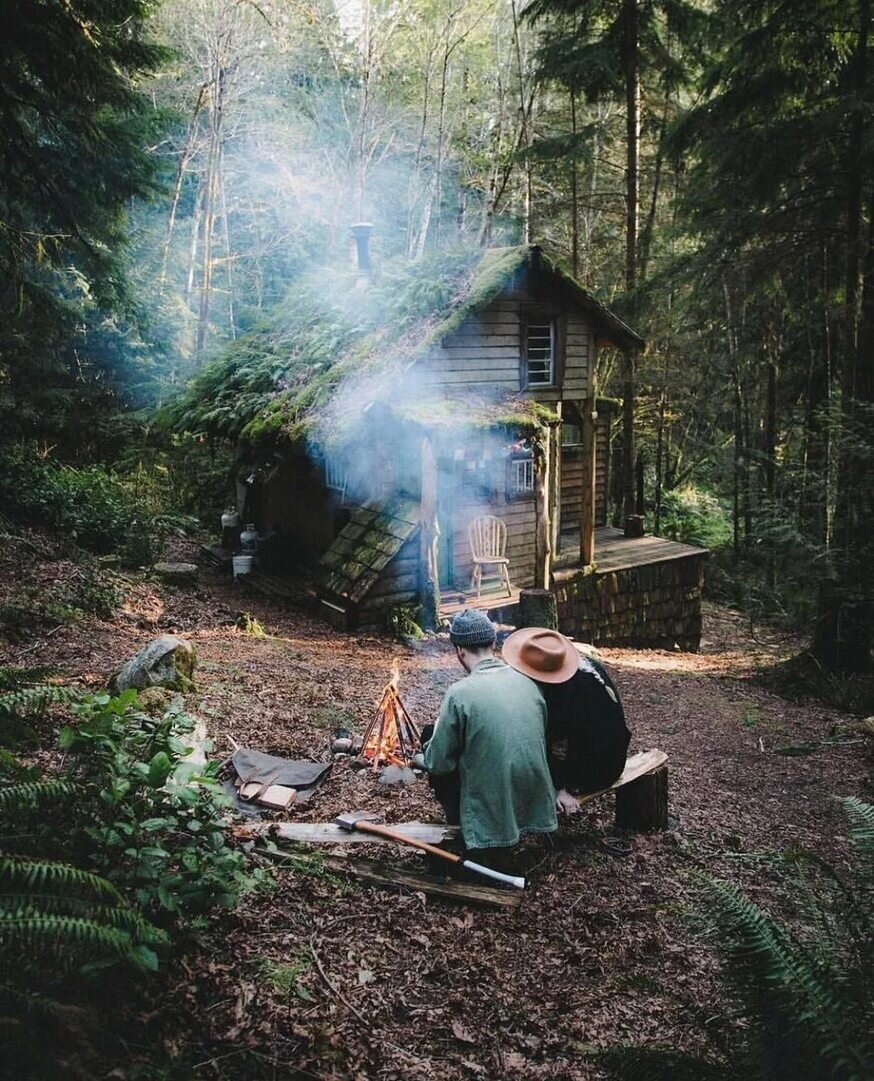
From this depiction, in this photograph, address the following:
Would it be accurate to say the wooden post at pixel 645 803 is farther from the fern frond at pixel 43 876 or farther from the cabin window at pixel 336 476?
the cabin window at pixel 336 476

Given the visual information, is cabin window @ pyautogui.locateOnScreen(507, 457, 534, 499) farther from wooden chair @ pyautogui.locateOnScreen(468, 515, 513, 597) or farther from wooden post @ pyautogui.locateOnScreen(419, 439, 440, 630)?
wooden post @ pyautogui.locateOnScreen(419, 439, 440, 630)

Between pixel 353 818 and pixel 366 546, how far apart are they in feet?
27.6

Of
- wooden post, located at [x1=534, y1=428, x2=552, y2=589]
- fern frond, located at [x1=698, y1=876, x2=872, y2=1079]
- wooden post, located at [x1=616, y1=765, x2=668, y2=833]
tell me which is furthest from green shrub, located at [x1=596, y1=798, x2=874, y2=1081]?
wooden post, located at [x1=534, y1=428, x2=552, y2=589]

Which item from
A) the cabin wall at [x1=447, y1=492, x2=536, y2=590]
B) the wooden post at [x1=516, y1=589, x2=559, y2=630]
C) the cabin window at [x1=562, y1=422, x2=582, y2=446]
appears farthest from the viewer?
the cabin window at [x1=562, y1=422, x2=582, y2=446]

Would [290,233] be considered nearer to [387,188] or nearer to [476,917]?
[387,188]

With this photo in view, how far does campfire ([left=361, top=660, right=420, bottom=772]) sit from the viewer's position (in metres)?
6.02

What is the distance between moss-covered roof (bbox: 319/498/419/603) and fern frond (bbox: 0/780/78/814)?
9.02m

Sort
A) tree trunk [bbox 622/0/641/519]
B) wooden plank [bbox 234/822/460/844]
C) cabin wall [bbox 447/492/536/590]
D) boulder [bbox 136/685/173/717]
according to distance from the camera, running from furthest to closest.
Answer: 1. tree trunk [bbox 622/0/641/519]
2. cabin wall [bbox 447/492/536/590]
3. boulder [bbox 136/685/173/717]
4. wooden plank [bbox 234/822/460/844]

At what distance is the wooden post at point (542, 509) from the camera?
12594 millimetres

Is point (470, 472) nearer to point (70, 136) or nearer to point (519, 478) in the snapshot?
point (519, 478)

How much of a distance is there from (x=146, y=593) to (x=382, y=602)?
11.8ft

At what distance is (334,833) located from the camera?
15.1 feet

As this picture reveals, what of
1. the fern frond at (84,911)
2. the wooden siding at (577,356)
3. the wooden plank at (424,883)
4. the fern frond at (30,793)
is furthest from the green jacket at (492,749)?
the wooden siding at (577,356)

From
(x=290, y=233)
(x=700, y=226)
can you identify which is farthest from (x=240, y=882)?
(x=290, y=233)
